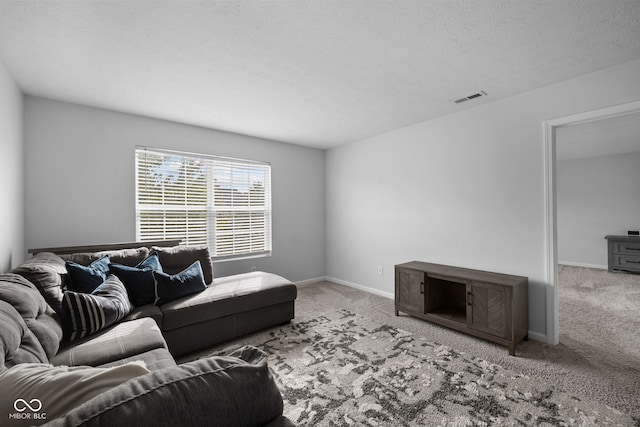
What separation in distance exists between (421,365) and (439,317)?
0.87 metres

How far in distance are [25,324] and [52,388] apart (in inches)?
43.6

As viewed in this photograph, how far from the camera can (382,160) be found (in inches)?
172

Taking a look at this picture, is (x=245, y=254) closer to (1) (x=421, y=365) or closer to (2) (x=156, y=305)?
(2) (x=156, y=305)

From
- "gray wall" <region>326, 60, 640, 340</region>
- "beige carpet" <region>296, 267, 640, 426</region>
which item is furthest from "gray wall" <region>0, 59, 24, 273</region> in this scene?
"gray wall" <region>326, 60, 640, 340</region>

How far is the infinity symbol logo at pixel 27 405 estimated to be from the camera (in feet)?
2.07

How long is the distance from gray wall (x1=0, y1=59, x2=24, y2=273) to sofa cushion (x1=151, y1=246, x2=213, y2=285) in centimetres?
109

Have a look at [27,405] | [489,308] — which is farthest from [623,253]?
[27,405]

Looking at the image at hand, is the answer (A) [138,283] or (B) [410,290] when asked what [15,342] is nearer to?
(A) [138,283]

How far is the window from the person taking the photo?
361 cm

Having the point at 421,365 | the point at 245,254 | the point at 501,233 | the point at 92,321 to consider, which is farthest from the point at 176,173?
the point at 501,233

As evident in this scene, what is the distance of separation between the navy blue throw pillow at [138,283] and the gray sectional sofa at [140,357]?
3.7 inches

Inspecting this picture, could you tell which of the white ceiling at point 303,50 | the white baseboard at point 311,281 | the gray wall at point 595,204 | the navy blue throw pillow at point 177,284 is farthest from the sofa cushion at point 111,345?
the gray wall at point 595,204

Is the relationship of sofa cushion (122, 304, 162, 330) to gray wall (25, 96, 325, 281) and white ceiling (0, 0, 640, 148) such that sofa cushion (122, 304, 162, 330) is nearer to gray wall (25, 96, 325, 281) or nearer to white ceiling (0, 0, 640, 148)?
gray wall (25, 96, 325, 281)

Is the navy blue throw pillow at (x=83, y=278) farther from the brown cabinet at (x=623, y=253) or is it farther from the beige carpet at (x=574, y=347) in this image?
the brown cabinet at (x=623, y=253)
